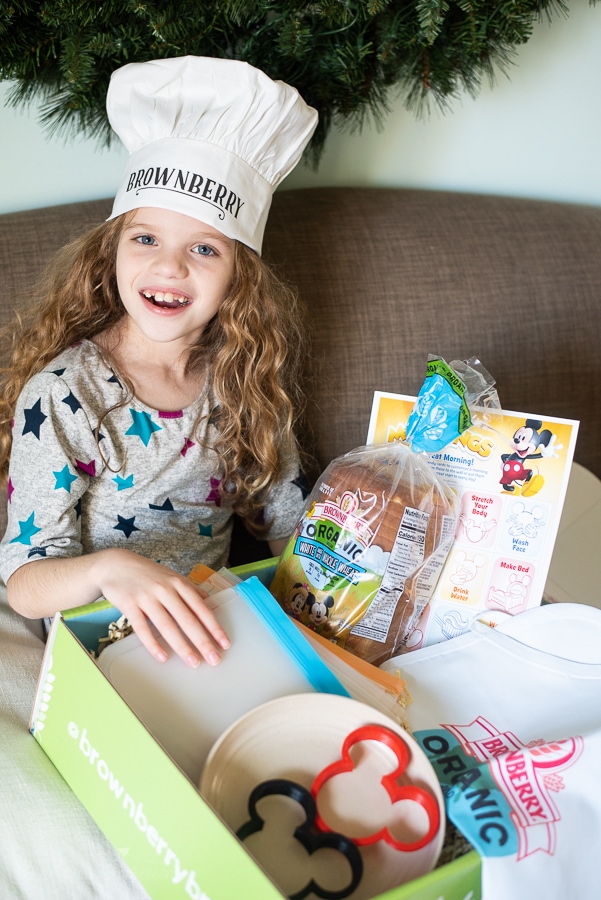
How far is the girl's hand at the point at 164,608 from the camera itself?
69 cm

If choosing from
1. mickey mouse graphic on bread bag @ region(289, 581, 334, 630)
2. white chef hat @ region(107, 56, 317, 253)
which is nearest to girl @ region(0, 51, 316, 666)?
white chef hat @ region(107, 56, 317, 253)

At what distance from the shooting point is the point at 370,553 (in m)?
0.83

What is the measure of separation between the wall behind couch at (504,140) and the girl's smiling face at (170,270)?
13.4 inches

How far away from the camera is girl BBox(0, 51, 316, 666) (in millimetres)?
873

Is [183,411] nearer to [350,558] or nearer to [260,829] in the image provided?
[350,558]

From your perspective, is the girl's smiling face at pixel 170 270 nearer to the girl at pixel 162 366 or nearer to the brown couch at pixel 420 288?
the girl at pixel 162 366

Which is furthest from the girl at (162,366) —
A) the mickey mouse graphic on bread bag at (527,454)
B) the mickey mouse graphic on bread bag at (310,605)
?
the mickey mouse graphic on bread bag at (527,454)

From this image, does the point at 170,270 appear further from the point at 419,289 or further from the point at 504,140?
the point at 504,140

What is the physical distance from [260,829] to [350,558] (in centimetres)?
31

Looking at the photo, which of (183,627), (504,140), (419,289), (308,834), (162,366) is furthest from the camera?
(504,140)

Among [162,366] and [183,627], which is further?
[162,366]

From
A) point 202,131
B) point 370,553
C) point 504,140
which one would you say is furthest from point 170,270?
point 504,140

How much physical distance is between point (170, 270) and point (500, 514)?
0.45 metres

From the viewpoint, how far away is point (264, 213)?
96cm
